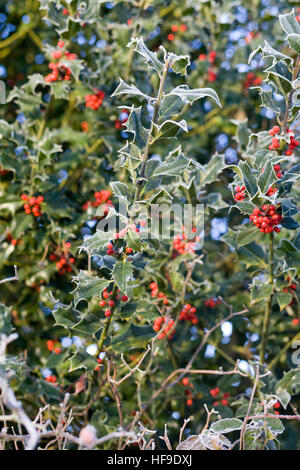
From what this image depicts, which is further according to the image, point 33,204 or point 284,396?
point 33,204

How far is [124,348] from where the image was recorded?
91.2 inches

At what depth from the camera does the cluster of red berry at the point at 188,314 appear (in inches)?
109

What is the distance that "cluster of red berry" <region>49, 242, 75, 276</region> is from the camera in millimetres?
2895

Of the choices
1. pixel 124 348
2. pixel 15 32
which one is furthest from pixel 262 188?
pixel 15 32

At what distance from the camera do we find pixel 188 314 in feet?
9.20

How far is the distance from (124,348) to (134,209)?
0.60m

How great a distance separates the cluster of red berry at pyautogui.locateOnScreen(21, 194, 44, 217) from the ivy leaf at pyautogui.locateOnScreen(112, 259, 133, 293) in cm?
97

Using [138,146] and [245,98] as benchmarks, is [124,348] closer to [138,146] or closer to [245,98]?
[138,146]

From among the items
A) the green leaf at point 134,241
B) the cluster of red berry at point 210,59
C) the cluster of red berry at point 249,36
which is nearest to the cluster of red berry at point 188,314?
the green leaf at point 134,241

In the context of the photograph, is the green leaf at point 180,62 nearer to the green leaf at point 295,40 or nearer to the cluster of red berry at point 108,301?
the green leaf at point 295,40

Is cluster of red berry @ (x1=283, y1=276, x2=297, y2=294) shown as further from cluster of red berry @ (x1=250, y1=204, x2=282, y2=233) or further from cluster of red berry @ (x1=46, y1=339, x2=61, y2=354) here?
cluster of red berry @ (x1=46, y1=339, x2=61, y2=354)

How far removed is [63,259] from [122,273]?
98 cm

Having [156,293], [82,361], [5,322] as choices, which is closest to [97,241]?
[82,361]

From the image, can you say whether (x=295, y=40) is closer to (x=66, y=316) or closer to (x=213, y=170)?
(x=213, y=170)
